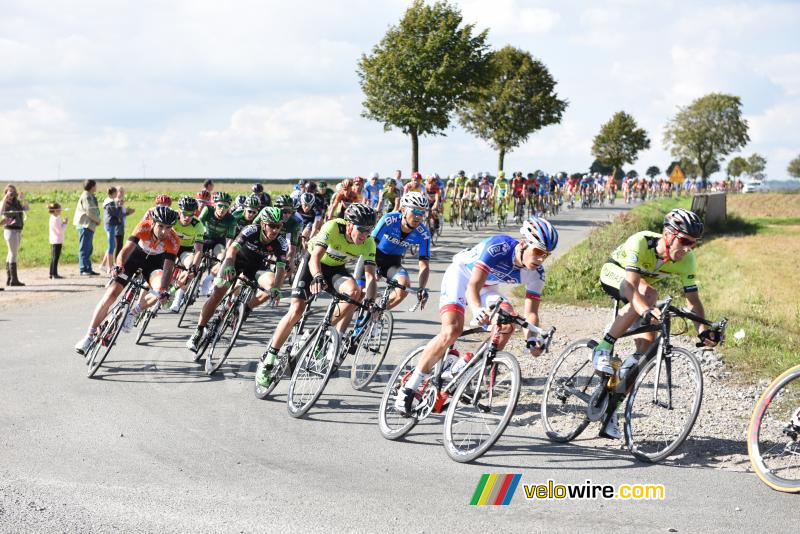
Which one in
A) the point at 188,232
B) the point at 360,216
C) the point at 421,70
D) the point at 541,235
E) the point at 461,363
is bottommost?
the point at 461,363

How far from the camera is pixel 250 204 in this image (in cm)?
1193

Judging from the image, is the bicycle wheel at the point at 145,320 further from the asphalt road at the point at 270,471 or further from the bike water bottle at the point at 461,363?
the bike water bottle at the point at 461,363

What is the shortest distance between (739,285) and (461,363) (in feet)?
51.2

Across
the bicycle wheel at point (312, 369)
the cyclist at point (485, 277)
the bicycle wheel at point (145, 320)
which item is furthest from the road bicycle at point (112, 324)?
the cyclist at point (485, 277)

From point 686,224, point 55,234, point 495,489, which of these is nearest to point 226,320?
point 495,489

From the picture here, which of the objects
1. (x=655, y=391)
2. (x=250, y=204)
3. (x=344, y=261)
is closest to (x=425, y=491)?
(x=655, y=391)

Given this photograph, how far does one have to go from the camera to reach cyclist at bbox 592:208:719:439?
21.5 feet

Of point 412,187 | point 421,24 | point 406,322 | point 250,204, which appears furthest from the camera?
point 421,24

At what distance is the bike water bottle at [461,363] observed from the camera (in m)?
6.70

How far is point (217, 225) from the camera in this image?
533 inches

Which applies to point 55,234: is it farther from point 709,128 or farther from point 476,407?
point 709,128

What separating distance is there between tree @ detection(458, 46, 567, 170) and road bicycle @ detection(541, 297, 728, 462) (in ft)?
166

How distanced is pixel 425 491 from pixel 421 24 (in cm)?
3474

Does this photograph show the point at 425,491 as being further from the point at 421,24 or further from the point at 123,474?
the point at 421,24
